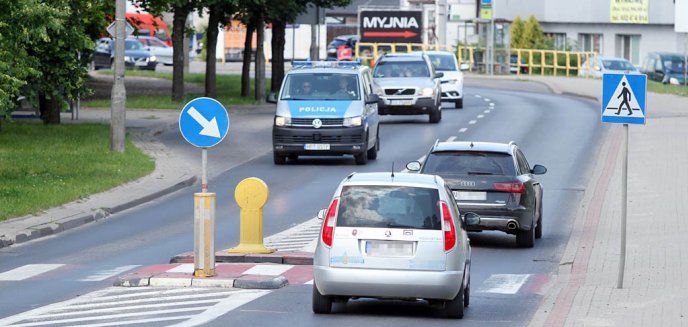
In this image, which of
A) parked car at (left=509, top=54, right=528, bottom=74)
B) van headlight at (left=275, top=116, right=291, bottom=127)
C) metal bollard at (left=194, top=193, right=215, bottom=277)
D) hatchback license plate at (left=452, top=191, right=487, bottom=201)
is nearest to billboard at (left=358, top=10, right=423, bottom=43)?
parked car at (left=509, top=54, right=528, bottom=74)

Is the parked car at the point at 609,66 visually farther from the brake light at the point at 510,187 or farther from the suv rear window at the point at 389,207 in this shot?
the suv rear window at the point at 389,207

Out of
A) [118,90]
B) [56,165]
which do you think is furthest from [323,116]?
[56,165]

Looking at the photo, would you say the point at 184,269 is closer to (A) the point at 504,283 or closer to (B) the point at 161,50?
(A) the point at 504,283

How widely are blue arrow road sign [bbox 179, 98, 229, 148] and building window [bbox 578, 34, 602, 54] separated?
245 ft

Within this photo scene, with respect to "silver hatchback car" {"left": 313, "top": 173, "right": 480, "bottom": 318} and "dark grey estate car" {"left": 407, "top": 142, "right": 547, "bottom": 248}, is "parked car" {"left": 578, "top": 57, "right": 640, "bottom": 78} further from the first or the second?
"silver hatchback car" {"left": 313, "top": 173, "right": 480, "bottom": 318}

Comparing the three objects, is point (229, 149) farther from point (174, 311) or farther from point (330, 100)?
point (174, 311)

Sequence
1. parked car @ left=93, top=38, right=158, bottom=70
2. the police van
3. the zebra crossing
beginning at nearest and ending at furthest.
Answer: the zebra crossing < the police van < parked car @ left=93, top=38, right=158, bottom=70

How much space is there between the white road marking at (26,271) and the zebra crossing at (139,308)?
179cm

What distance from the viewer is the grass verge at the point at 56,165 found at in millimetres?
25391

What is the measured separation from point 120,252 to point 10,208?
4225 millimetres

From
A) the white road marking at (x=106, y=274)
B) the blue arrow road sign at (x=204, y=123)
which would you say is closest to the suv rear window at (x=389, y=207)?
the blue arrow road sign at (x=204, y=123)

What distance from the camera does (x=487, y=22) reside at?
8381 centimetres

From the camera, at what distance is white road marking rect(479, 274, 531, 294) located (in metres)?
17.0

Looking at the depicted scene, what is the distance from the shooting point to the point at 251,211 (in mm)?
18641
